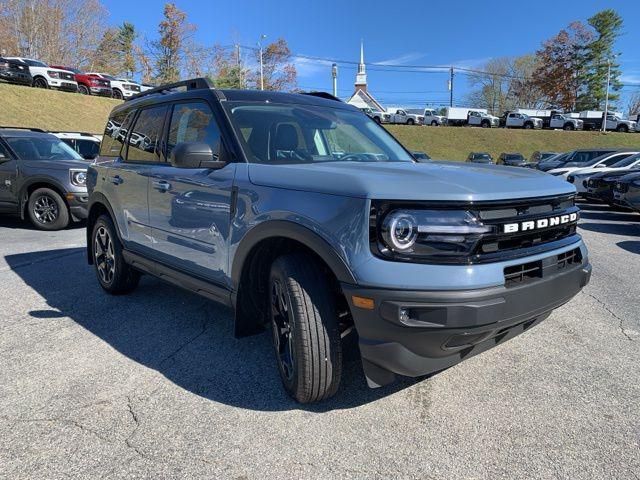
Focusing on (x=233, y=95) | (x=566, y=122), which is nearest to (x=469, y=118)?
(x=566, y=122)

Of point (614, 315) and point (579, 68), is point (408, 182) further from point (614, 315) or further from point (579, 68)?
point (579, 68)

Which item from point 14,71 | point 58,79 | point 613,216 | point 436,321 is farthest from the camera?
point 58,79

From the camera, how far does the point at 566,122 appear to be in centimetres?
4850

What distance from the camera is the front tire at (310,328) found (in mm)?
2607

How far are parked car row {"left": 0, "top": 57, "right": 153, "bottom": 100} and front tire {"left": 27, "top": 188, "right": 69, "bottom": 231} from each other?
71.6 ft

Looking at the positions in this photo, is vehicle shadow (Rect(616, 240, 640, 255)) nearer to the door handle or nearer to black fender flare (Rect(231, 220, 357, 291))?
black fender flare (Rect(231, 220, 357, 291))

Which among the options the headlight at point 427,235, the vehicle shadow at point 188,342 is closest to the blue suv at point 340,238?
the headlight at point 427,235

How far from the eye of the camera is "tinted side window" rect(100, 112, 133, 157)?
4824 mm

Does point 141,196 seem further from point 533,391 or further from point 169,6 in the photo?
point 169,6

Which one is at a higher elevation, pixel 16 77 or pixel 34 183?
pixel 16 77

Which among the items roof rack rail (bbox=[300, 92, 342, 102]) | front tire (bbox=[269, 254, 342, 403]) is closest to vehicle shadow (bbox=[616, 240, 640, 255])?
roof rack rail (bbox=[300, 92, 342, 102])

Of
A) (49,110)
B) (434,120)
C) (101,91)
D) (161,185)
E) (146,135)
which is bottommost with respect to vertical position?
(161,185)

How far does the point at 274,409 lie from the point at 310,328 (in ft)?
2.02

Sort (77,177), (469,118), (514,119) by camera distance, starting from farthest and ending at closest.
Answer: (469,118), (514,119), (77,177)
